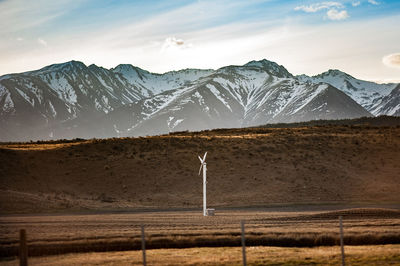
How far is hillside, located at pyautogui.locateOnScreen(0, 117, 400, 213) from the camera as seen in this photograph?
190ft

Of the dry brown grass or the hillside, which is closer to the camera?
the dry brown grass

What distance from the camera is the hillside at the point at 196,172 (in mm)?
57906

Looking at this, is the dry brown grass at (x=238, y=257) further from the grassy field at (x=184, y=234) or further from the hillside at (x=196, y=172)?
the hillside at (x=196, y=172)

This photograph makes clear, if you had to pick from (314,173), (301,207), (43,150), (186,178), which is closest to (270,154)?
(314,173)

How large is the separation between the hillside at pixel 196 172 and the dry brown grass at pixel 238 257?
25068 mm

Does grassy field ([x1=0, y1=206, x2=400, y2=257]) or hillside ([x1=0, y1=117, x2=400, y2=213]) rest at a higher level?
hillside ([x1=0, y1=117, x2=400, y2=213])

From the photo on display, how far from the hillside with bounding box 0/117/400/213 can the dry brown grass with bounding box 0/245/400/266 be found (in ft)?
82.2

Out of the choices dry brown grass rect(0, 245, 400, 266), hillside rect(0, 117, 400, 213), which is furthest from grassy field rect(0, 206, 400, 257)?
hillside rect(0, 117, 400, 213)

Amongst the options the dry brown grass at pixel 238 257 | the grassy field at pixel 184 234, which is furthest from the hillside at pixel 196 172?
the dry brown grass at pixel 238 257

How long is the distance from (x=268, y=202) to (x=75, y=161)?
26.2 m

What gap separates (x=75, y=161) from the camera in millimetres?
70438

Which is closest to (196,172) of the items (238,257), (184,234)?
(184,234)

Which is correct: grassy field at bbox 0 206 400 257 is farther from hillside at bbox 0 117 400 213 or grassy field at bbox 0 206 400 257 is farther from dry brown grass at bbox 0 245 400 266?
hillside at bbox 0 117 400 213

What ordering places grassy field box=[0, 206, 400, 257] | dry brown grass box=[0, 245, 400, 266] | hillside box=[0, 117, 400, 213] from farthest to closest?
1. hillside box=[0, 117, 400, 213]
2. grassy field box=[0, 206, 400, 257]
3. dry brown grass box=[0, 245, 400, 266]
